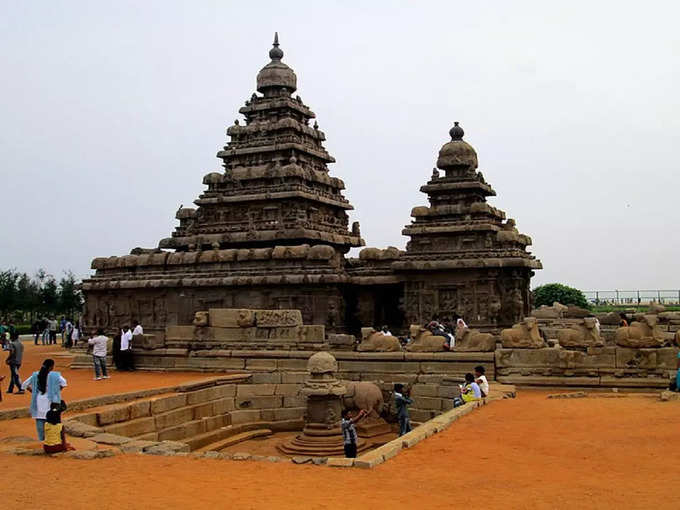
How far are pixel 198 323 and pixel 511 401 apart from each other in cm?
1026

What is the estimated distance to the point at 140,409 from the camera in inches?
612

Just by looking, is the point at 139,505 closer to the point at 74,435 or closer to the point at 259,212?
the point at 74,435

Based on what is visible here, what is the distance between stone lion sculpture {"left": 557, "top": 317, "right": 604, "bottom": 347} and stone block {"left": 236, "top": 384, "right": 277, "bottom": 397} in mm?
7470

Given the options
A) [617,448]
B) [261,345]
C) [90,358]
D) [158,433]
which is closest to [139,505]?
[617,448]

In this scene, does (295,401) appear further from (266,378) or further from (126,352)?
(126,352)

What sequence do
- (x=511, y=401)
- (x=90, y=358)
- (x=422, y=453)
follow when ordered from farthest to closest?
(x=90, y=358), (x=511, y=401), (x=422, y=453)

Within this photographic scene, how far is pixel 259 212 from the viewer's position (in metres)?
35.0

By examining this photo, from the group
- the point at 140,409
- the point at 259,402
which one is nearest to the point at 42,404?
the point at 140,409

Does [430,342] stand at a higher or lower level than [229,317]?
lower

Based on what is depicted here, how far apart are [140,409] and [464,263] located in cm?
1608

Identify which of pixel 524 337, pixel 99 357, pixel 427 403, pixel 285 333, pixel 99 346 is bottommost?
pixel 427 403

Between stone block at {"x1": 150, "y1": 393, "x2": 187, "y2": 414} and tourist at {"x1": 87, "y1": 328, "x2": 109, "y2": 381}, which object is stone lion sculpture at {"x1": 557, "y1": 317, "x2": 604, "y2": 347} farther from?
tourist at {"x1": 87, "y1": 328, "x2": 109, "y2": 381}

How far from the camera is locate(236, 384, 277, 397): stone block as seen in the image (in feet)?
65.5

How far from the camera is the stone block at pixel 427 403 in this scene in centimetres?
1809
